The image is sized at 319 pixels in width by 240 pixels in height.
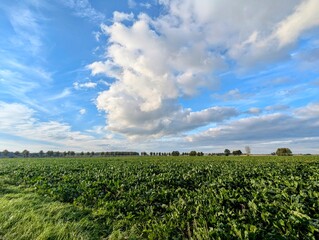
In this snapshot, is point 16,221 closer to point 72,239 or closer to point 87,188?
point 72,239

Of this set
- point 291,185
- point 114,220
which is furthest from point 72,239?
point 291,185

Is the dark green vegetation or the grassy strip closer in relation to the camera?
the dark green vegetation

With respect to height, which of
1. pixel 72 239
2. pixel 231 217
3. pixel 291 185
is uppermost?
pixel 291 185

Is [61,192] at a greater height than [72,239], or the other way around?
[61,192]

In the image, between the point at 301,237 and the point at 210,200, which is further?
the point at 210,200

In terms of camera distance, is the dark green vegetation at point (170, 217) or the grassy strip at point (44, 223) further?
the grassy strip at point (44, 223)

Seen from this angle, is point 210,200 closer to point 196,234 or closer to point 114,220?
point 196,234

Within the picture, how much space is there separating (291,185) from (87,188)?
9.98 metres

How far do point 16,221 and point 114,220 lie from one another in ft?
10.2

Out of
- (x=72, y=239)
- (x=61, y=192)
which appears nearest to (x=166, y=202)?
(x=72, y=239)

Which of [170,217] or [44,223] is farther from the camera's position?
[170,217]

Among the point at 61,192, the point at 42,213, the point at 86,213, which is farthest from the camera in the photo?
the point at 61,192

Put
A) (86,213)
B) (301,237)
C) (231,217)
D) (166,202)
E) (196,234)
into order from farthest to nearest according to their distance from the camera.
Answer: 1. (166,202)
2. (86,213)
3. (231,217)
4. (196,234)
5. (301,237)

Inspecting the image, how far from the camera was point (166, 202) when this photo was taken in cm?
987
